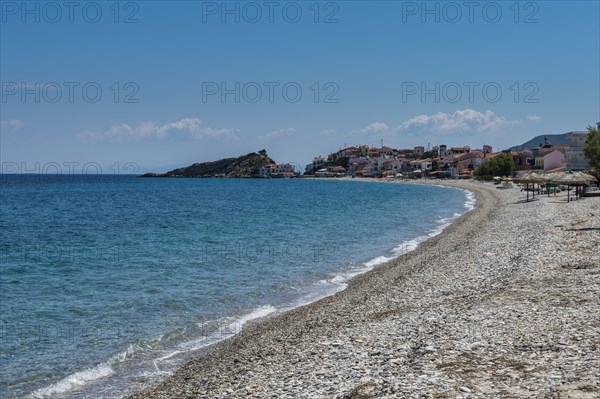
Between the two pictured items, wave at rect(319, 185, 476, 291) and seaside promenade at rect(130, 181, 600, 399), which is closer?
seaside promenade at rect(130, 181, 600, 399)

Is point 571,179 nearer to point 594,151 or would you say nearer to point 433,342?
point 594,151

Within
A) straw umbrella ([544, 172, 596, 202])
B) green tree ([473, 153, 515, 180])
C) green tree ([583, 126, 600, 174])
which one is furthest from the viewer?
green tree ([473, 153, 515, 180])

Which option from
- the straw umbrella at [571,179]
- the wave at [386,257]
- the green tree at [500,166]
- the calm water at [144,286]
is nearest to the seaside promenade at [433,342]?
the wave at [386,257]

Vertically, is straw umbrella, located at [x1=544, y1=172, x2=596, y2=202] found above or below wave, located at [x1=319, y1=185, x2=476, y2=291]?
above

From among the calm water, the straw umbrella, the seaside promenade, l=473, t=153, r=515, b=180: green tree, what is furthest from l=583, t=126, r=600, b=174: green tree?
l=473, t=153, r=515, b=180: green tree

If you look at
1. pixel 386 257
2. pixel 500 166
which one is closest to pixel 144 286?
pixel 386 257

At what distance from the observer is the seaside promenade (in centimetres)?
922

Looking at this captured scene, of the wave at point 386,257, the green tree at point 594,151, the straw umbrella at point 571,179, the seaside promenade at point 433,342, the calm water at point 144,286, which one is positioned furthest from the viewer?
the green tree at point 594,151

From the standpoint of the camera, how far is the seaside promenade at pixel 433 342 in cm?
922

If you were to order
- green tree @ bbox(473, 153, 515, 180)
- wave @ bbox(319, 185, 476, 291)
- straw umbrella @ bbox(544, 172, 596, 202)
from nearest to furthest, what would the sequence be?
1. wave @ bbox(319, 185, 476, 291)
2. straw umbrella @ bbox(544, 172, 596, 202)
3. green tree @ bbox(473, 153, 515, 180)

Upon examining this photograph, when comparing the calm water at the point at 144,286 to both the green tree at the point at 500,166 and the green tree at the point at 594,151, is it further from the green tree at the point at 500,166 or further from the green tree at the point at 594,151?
the green tree at the point at 500,166

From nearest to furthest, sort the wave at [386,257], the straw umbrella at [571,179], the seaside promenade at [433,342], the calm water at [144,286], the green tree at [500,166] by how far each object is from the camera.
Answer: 1. the seaside promenade at [433,342]
2. the calm water at [144,286]
3. the wave at [386,257]
4. the straw umbrella at [571,179]
5. the green tree at [500,166]

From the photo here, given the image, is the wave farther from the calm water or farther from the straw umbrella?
the straw umbrella

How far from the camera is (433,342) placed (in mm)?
→ 11742
